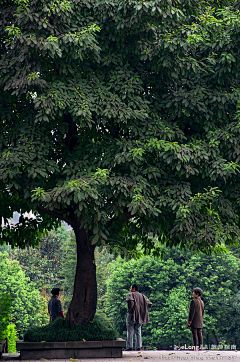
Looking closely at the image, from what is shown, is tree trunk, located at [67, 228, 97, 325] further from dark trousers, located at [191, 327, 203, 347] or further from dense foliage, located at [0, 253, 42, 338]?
dense foliage, located at [0, 253, 42, 338]

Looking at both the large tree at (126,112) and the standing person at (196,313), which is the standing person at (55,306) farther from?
the standing person at (196,313)

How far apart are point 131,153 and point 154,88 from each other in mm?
2172

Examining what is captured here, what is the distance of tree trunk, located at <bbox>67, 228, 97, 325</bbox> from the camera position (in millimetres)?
13398

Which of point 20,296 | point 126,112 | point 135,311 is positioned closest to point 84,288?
point 135,311

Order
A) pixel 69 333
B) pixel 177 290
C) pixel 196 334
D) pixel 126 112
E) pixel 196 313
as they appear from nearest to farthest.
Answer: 1. pixel 126 112
2. pixel 69 333
3. pixel 196 313
4. pixel 196 334
5. pixel 177 290

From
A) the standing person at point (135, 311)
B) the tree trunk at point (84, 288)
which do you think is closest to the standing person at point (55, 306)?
the tree trunk at point (84, 288)

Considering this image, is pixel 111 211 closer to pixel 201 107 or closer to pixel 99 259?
pixel 201 107

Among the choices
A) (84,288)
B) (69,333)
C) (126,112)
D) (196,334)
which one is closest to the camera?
A: (126,112)

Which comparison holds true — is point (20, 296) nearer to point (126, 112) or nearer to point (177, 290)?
point (177, 290)

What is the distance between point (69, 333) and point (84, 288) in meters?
1.22

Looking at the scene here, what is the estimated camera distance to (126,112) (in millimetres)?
11547

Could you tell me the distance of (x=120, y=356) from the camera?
1278cm

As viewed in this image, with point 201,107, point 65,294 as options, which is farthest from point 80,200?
point 65,294

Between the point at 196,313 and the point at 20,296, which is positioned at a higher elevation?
the point at 20,296
